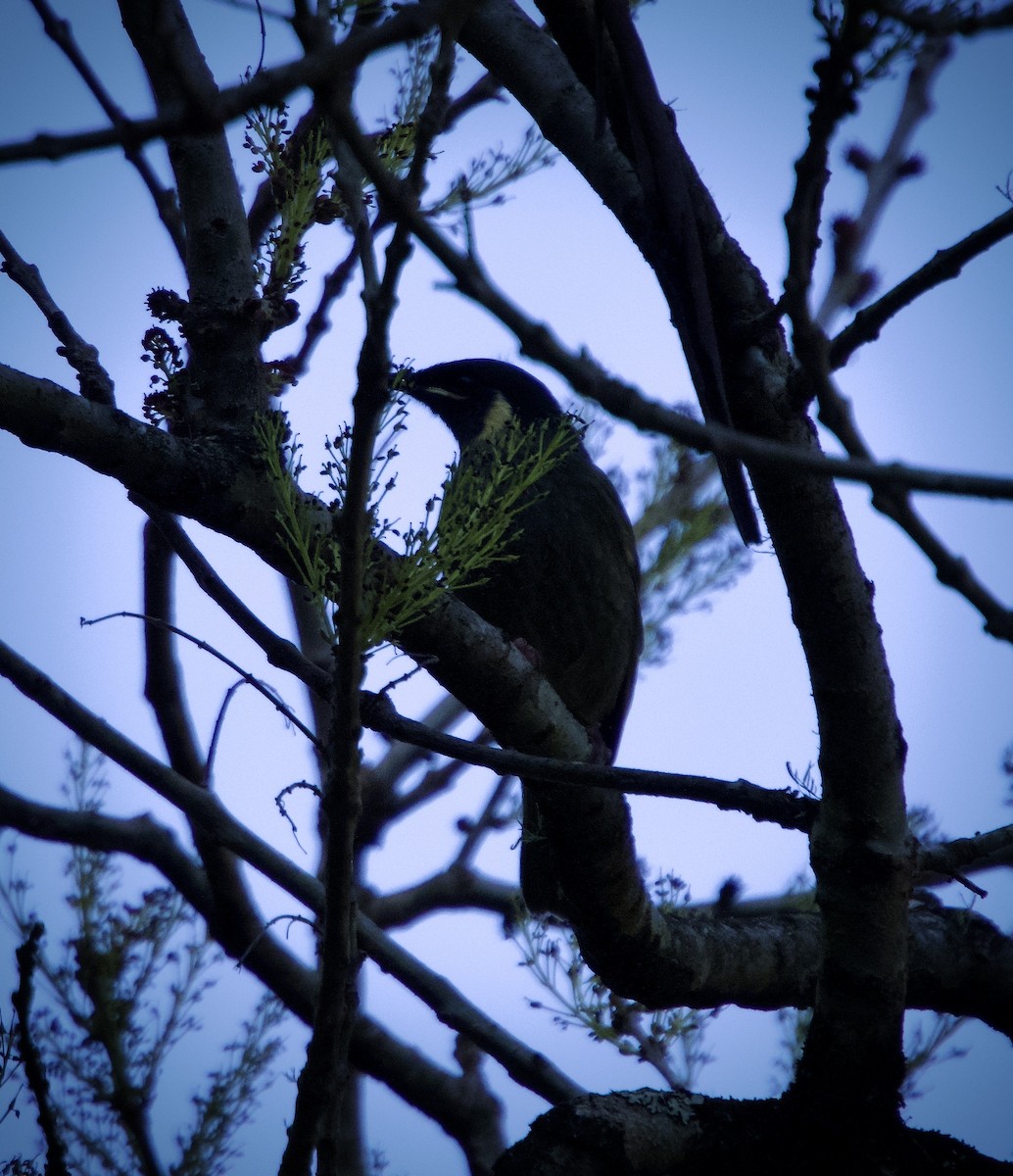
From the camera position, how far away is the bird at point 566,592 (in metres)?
4.25

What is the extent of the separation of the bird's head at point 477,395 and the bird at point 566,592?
16mm

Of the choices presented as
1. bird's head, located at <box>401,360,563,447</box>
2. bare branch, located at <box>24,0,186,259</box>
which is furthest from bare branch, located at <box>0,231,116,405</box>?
bird's head, located at <box>401,360,563,447</box>

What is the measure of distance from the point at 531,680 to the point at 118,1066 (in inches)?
63.9

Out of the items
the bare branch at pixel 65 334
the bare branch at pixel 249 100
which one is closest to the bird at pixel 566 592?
the bare branch at pixel 65 334

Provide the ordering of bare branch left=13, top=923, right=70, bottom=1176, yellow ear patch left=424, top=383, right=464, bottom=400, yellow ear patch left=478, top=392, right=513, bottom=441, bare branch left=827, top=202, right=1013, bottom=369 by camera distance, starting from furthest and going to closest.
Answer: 1. yellow ear patch left=424, top=383, right=464, bottom=400
2. yellow ear patch left=478, top=392, right=513, bottom=441
3. bare branch left=13, top=923, right=70, bottom=1176
4. bare branch left=827, top=202, right=1013, bottom=369

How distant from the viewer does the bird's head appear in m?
5.06

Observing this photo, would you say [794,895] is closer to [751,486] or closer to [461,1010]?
[461,1010]

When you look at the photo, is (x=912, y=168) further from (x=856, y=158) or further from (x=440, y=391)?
(x=440, y=391)

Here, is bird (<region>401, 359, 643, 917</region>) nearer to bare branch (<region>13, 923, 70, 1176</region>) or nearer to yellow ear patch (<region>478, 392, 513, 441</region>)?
yellow ear patch (<region>478, 392, 513, 441</region>)

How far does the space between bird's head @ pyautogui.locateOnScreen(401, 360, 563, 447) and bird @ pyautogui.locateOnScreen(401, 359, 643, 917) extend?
16mm

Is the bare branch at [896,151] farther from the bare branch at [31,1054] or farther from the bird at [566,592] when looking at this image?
the bird at [566,592]

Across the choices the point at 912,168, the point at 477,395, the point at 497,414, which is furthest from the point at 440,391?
the point at 912,168

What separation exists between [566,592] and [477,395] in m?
1.22

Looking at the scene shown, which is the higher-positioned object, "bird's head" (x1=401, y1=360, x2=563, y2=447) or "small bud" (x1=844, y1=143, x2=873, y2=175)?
"bird's head" (x1=401, y1=360, x2=563, y2=447)
